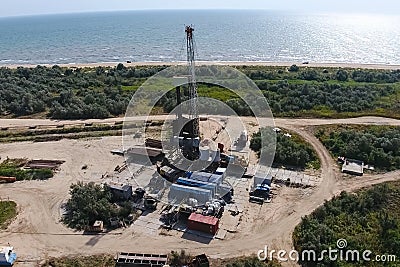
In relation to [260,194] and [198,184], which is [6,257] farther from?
[260,194]

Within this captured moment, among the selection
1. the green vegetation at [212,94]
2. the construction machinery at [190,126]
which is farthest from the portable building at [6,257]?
the green vegetation at [212,94]

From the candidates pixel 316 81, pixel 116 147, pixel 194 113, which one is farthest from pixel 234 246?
pixel 316 81

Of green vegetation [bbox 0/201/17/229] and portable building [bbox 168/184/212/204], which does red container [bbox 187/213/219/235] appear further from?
green vegetation [bbox 0/201/17/229]

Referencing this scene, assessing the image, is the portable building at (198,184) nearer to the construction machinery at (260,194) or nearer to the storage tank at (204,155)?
the construction machinery at (260,194)

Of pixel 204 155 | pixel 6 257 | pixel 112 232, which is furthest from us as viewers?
pixel 204 155

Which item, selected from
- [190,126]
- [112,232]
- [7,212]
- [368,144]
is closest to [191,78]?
[190,126]
